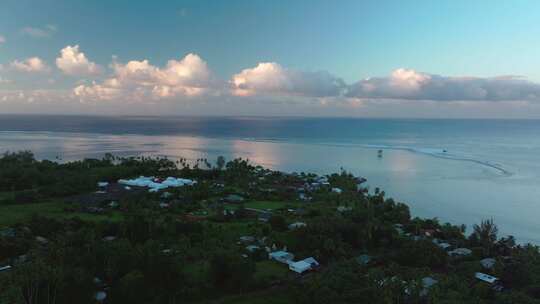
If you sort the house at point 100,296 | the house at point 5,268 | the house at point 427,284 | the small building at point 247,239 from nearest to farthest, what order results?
the house at point 100,296 < the house at point 427,284 < the house at point 5,268 < the small building at point 247,239

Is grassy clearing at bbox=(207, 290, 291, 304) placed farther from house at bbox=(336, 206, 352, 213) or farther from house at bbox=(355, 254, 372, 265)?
house at bbox=(336, 206, 352, 213)

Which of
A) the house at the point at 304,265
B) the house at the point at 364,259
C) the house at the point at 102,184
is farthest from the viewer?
the house at the point at 102,184

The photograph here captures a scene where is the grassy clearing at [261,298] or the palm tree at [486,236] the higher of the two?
the palm tree at [486,236]

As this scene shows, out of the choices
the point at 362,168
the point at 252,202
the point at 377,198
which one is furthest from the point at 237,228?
the point at 362,168

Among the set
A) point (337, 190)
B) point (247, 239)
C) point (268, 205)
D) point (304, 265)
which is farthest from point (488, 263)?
point (337, 190)

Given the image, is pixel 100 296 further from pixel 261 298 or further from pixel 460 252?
pixel 460 252

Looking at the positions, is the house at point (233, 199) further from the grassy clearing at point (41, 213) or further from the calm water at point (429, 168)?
the calm water at point (429, 168)

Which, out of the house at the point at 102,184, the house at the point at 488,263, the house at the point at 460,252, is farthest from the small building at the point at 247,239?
the house at the point at 102,184
